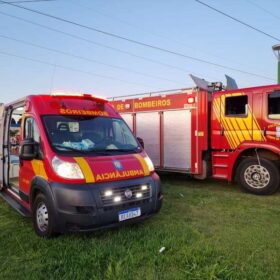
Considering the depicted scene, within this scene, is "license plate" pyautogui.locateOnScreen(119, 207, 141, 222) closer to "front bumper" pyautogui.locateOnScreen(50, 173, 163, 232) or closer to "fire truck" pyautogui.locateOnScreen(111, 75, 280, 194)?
"front bumper" pyautogui.locateOnScreen(50, 173, 163, 232)

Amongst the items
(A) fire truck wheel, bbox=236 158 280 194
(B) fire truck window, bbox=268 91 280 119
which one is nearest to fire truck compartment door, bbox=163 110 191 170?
(A) fire truck wheel, bbox=236 158 280 194

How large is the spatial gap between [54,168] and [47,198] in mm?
420

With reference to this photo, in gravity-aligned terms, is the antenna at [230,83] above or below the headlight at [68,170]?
above

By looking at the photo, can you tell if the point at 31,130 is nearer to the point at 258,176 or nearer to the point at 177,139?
the point at 177,139

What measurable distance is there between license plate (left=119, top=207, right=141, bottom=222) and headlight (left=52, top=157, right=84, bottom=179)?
786 millimetres

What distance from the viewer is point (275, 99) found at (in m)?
7.08

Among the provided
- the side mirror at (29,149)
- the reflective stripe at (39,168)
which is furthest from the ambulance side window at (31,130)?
the reflective stripe at (39,168)

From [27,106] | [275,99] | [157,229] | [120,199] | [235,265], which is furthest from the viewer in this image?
[275,99]

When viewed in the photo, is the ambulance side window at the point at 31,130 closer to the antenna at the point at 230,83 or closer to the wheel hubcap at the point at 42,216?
the wheel hubcap at the point at 42,216

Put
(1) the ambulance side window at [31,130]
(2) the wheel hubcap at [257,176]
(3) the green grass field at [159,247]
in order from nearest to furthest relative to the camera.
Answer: (3) the green grass field at [159,247] < (1) the ambulance side window at [31,130] < (2) the wheel hubcap at [257,176]

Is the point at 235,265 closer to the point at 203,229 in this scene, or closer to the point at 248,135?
the point at 203,229

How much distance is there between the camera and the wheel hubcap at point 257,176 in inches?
283

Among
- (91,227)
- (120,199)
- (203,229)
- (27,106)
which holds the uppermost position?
(27,106)

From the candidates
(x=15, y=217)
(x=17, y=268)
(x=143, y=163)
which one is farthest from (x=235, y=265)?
(x=15, y=217)
